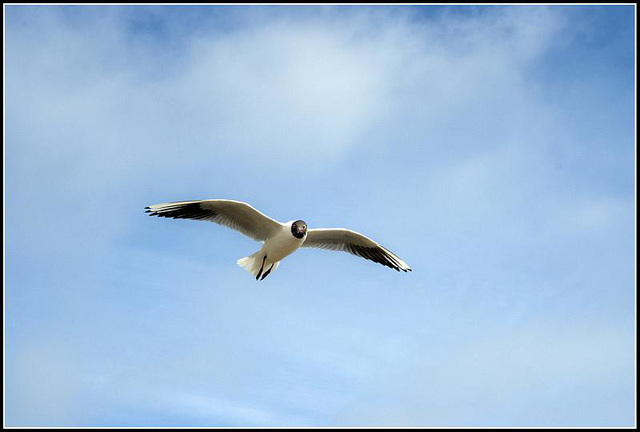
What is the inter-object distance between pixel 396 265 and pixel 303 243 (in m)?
2.23

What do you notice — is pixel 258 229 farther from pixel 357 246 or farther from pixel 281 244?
pixel 357 246

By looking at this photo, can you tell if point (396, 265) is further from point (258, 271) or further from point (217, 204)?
point (217, 204)

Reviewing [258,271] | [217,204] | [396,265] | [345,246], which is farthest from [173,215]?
[396,265]

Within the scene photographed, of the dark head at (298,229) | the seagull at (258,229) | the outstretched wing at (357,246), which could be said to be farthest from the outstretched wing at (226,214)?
the outstretched wing at (357,246)

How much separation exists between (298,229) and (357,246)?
229 cm

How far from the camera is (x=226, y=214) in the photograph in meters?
17.3

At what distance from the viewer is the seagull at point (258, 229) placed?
667 inches

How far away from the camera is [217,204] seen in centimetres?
1700

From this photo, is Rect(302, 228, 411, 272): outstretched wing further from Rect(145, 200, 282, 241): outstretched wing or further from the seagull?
Rect(145, 200, 282, 241): outstretched wing

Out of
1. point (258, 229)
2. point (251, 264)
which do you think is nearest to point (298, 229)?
point (258, 229)

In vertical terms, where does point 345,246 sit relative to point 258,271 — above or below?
above

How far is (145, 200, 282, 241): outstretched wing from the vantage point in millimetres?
16938

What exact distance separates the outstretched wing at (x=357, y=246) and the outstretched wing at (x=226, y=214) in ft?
4.27

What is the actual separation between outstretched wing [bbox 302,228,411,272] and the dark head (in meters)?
1.16
